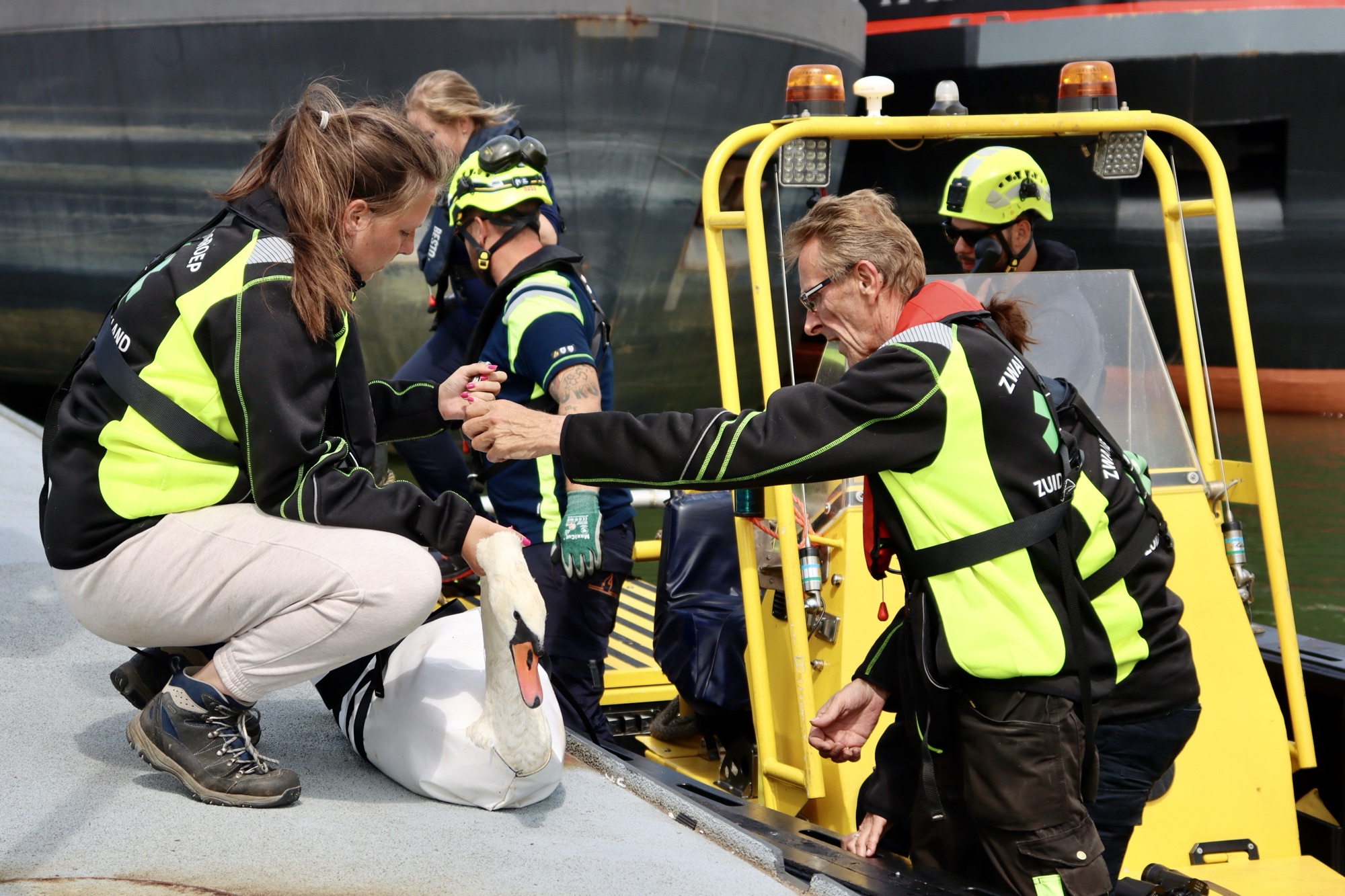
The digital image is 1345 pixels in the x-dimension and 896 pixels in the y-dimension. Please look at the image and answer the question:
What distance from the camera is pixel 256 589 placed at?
226cm

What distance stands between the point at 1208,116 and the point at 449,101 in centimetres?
1065

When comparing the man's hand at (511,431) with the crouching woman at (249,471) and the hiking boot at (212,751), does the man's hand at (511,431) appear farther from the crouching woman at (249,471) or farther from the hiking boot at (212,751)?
the hiking boot at (212,751)

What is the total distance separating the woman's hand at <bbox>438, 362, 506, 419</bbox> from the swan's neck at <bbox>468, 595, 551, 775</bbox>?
54cm

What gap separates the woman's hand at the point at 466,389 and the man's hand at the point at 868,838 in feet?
3.98

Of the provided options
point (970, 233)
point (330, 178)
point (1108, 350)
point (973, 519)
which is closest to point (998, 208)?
point (970, 233)

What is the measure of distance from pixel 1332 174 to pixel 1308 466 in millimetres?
3957

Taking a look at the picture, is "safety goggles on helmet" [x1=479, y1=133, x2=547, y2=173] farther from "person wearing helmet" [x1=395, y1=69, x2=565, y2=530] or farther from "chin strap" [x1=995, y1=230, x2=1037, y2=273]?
"chin strap" [x1=995, y1=230, x2=1037, y2=273]

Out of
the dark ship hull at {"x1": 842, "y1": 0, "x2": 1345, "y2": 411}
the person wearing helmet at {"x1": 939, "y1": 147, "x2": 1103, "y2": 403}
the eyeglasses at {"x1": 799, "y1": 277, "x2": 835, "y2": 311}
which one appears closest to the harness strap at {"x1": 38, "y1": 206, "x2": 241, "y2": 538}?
the eyeglasses at {"x1": 799, "y1": 277, "x2": 835, "y2": 311}

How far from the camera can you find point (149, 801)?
2324 mm

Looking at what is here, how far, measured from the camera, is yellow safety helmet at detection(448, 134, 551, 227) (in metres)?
3.76

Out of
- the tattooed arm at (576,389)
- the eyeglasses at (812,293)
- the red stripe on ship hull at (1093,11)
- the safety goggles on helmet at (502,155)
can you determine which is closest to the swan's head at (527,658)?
the eyeglasses at (812,293)

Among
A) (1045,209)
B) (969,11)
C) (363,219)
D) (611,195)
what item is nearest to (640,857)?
(363,219)

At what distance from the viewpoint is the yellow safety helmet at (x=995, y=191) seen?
13.9 feet

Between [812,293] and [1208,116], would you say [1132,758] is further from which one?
[1208,116]
